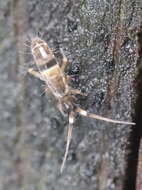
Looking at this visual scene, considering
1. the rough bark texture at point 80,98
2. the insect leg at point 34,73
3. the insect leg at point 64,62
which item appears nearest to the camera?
the rough bark texture at point 80,98

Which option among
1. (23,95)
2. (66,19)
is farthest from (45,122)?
(66,19)

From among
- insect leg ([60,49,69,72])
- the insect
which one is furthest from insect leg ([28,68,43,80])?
insect leg ([60,49,69,72])

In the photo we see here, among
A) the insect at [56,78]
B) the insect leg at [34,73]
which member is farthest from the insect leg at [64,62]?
the insect leg at [34,73]

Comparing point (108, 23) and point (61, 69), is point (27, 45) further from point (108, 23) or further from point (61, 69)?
point (108, 23)

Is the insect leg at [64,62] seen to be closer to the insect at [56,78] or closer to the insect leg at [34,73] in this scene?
the insect at [56,78]

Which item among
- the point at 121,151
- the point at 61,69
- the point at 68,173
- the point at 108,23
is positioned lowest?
the point at 68,173

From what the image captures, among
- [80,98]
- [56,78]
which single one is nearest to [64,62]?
[56,78]
